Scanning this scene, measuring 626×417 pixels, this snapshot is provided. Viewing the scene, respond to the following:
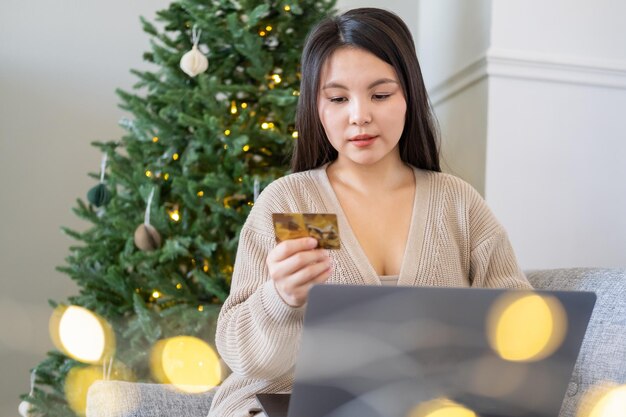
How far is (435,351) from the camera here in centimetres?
81

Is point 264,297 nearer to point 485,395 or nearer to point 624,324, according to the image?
point 485,395

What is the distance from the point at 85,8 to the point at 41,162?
23.0 inches

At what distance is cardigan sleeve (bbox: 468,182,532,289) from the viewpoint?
126cm

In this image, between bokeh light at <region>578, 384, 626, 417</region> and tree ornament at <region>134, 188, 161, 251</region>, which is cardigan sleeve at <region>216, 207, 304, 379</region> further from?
tree ornament at <region>134, 188, 161, 251</region>

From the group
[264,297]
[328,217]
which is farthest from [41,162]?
[328,217]

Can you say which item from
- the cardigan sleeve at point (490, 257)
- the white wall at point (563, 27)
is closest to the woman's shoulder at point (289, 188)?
the cardigan sleeve at point (490, 257)

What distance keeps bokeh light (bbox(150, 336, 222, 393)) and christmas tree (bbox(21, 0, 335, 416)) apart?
0.02m

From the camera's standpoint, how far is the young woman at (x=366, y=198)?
1.17 meters

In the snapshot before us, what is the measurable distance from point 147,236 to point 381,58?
0.89m

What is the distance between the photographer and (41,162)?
9.34 feet

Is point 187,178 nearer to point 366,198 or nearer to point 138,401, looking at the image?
point 366,198

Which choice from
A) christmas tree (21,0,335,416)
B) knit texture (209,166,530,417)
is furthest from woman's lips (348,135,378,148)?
christmas tree (21,0,335,416)

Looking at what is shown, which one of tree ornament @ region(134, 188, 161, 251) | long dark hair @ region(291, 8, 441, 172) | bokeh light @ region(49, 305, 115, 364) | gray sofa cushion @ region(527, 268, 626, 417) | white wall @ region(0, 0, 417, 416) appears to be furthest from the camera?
white wall @ region(0, 0, 417, 416)

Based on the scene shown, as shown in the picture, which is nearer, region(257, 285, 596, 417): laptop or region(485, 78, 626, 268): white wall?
region(257, 285, 596, 417): laptop
